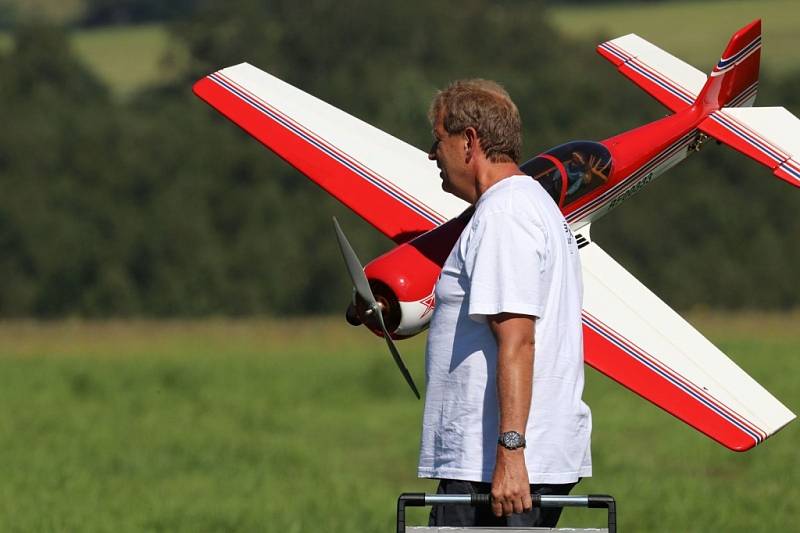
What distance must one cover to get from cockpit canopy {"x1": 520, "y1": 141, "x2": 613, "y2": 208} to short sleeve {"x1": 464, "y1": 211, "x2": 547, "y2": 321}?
443 centimetres

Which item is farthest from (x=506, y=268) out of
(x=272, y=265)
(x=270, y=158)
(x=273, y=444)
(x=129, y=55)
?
(x=129, y=55)

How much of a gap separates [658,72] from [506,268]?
742 centimetres

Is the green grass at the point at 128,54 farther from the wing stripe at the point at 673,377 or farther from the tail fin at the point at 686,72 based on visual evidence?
the wing stripe at the point at 673,377

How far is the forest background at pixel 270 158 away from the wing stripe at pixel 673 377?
48526mm

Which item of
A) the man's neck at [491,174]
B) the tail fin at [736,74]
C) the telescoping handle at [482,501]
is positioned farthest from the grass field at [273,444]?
the man's neck at [491,174]

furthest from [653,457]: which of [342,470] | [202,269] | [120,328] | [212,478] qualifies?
[202,269]

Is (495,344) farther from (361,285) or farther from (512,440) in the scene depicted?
(361,285)

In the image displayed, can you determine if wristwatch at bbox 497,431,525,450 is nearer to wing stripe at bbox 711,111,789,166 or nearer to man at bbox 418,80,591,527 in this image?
man at bbox 418,80,591,527

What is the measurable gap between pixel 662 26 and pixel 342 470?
2802 inches

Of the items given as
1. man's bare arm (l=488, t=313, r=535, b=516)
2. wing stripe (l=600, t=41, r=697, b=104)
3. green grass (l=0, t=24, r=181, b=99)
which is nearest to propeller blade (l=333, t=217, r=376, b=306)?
man's bare arm (l=488, t=313, r=535, b=516)

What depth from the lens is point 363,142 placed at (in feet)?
36.4

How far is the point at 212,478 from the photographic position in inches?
543

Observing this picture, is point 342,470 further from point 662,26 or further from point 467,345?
point 662,26

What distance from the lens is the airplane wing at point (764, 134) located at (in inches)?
386
